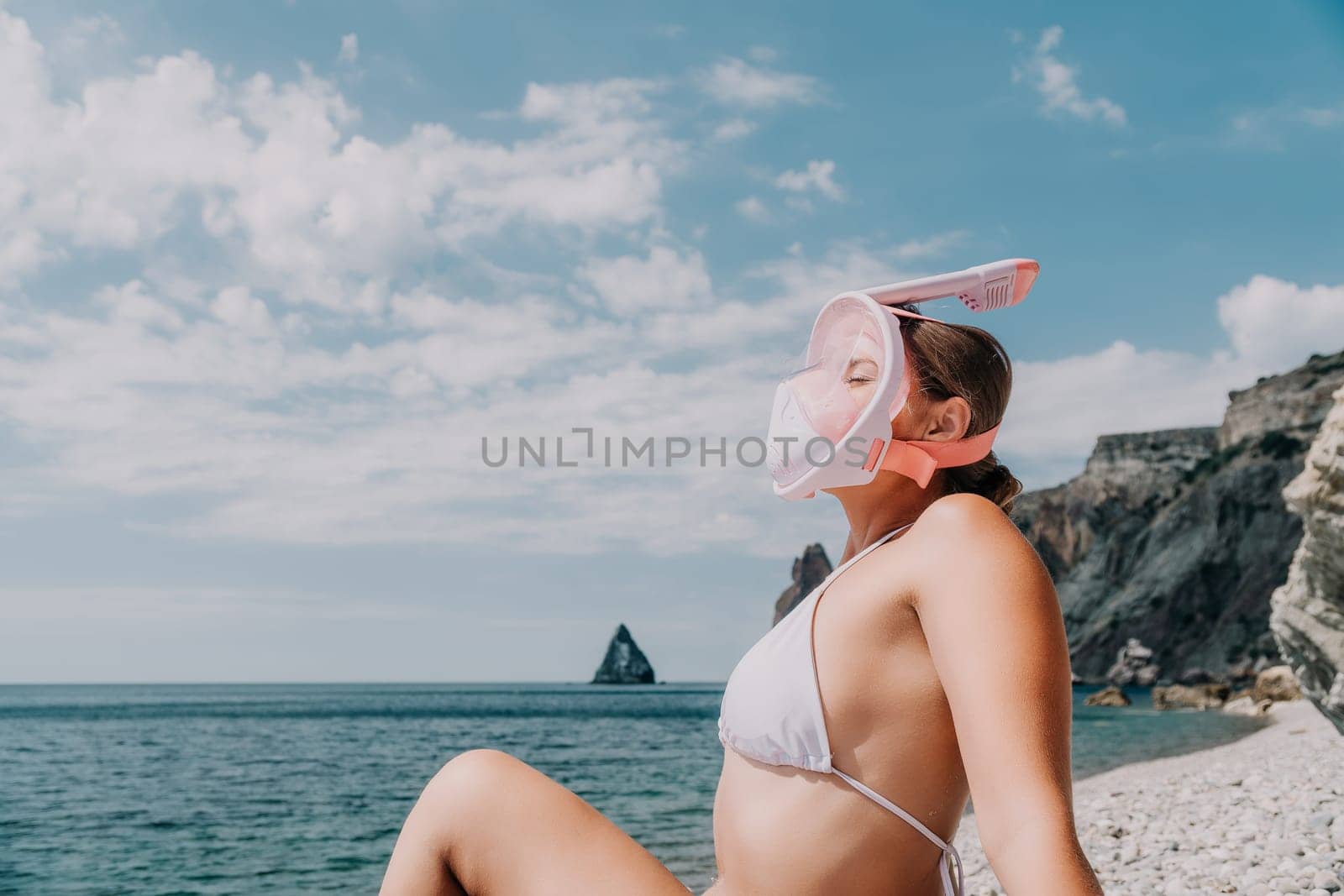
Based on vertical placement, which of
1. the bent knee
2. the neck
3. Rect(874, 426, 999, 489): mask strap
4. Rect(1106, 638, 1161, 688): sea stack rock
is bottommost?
Rect(1106, 638, 1161, 688): sea stack rock

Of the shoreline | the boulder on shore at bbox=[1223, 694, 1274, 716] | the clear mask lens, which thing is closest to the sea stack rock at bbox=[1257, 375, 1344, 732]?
the shoreline

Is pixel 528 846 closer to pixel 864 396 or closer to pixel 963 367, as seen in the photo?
pixel 864 396

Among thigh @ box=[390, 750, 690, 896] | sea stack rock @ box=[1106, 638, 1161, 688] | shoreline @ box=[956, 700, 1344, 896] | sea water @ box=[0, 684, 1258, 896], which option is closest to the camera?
thigh @ box=[390, 750, 690, 896]

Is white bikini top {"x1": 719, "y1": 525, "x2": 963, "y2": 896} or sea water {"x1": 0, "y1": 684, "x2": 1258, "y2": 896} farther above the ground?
white bikini top {"x1": 719, "y1": 525, "x2": 963, "y2": 896}

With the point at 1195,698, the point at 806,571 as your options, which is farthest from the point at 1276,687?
the point at 806,571

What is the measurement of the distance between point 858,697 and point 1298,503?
9.41 metres

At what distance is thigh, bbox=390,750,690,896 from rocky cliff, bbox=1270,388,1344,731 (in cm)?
892

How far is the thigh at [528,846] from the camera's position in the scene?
1.85 m

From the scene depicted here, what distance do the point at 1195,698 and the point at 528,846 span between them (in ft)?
166

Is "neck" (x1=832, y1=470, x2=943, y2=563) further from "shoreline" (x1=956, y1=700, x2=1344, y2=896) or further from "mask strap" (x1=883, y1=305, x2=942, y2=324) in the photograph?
"shoreline" (x1=956, y1=700, x2=1344, y2=896)

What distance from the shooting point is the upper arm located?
1.34m

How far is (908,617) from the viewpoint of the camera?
162cm

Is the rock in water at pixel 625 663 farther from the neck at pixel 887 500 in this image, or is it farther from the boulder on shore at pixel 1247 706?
the neck at pixel 887 500

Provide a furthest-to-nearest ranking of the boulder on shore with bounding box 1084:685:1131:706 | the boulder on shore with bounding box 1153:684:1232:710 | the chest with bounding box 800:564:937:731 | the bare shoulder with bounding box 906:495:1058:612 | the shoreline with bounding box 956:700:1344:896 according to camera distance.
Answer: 1. the boulder on shore with bounding box 1084:685:1131:706
2. the boulder on shore with bounding box 1153:684:1232:710
3. the shoreline with bounding box 956:700:1344:896
4. the chest with bounding box 800:564:937:731
5. the bare shoulder with bounding box 906:495:1058:612
